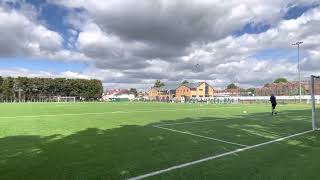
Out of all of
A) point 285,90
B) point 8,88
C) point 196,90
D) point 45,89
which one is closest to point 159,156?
point 285,90

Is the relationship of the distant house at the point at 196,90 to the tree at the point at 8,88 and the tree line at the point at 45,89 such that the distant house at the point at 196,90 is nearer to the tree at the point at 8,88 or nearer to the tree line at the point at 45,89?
the tree line at the point at 45,89

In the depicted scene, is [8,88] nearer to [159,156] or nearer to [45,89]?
[45,89]

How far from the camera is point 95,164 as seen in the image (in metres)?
9.37

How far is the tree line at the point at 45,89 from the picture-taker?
126 meters

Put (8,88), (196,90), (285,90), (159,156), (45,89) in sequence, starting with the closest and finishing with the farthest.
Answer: (159,156)
(285,90)
(8,88)
(45,89)
(196,90)

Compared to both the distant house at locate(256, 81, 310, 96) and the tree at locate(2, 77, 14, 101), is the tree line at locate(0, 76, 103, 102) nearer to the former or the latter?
the tree at locate(2, 77, 14, 101)

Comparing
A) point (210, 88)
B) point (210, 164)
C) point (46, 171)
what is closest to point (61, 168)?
point (46, 171)

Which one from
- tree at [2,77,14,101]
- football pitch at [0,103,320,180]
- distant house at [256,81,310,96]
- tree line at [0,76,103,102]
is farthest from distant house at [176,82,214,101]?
football pitch at [0,103,320,180]

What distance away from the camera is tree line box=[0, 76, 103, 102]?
126m

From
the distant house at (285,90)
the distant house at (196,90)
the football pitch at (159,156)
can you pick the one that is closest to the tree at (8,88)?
the distant house at (196,90)

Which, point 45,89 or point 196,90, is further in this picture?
point 196,90

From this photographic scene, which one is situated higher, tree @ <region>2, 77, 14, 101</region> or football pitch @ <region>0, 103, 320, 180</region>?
tree @ <region>2, 77, 14, 101</region>

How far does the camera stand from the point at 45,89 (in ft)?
456

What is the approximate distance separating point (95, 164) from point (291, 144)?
7.48 m
